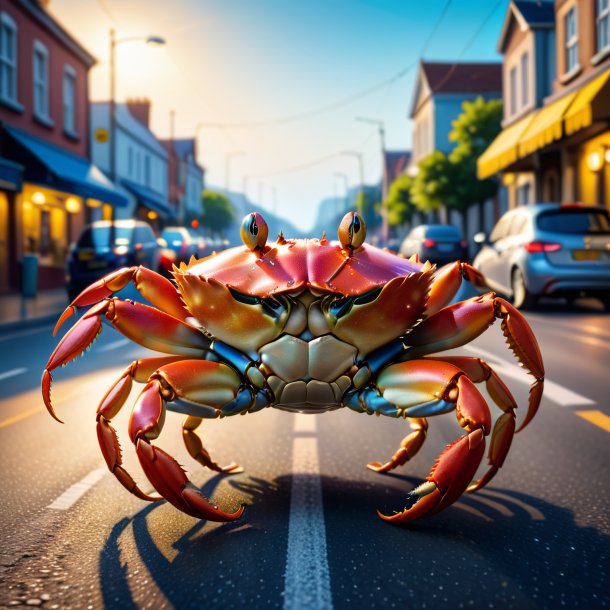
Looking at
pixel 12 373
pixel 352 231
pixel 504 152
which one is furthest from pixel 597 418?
pixel 504 152

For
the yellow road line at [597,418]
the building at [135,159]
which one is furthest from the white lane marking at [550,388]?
the building at [135,159]

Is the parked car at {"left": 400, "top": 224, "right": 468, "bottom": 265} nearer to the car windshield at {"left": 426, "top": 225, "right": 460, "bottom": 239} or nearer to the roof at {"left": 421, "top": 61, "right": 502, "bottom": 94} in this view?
the car windshield at {"left": 426, "top": 225, "right": 460, "bottom": 239}

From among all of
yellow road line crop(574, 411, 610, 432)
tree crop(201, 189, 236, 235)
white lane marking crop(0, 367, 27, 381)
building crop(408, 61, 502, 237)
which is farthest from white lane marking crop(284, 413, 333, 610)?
tree crop(201, 189, 236, 235)

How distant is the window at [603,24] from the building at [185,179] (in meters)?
39.3

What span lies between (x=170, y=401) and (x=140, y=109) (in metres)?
54.7

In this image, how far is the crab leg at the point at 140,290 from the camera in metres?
3.20

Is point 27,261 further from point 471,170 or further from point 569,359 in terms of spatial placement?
point 471,170

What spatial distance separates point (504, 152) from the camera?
26.3 m

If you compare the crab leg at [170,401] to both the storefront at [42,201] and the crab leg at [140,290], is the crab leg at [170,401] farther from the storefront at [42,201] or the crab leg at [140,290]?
the storefront at [42,201]

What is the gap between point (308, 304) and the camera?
2.73 metres

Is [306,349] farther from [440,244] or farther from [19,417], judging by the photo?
[440,244]

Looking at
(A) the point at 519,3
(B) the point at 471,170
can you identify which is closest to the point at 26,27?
(A) the point at 519,3

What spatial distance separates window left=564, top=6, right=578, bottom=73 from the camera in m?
23.8

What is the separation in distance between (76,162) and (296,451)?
80.7 ft
